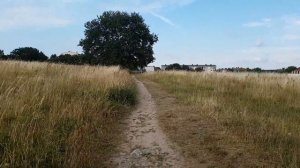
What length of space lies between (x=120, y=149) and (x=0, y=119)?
222 centimetres

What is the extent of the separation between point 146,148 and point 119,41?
49.1 m

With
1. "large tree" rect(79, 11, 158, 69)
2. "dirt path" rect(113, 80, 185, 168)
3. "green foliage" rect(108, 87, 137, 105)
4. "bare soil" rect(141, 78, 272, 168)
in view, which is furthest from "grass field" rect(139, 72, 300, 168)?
"large tree" rect(79, 11, 158, 69)

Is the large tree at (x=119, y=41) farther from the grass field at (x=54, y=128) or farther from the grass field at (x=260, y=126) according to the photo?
the grass field at (x=54, y=128)

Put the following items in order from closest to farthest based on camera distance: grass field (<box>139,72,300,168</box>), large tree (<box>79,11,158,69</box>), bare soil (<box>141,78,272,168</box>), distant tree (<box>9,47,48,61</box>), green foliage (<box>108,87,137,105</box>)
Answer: bare soil (<box>141,78,272,168</box>) < grass field (<box>139,72,300,168</box>) < green foliage (<box>108,87,137,105</box>) < distant tree (<box>9,47,48,61</box>) < large tree (<box>79,11,158,69</box>)

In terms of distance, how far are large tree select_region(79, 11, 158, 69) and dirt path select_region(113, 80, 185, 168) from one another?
45651 millimetres

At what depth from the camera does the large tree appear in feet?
182

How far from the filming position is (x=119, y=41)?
55312 millimetres

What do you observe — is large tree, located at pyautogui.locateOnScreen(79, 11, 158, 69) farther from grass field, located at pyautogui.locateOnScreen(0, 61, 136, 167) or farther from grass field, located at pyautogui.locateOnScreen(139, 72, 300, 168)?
grass field, located at pyautogui.locateOnScreen(0, 61, 136, 167)

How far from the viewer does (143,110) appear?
36.8 ft

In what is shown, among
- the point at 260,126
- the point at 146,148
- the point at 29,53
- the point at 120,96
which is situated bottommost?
the point at 146,148

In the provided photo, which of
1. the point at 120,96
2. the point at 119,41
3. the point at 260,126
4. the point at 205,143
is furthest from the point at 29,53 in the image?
the point at 205,143

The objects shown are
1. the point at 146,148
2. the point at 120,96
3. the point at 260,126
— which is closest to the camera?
the point at 146,148

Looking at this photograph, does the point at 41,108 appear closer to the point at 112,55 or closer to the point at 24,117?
the point at 24,117

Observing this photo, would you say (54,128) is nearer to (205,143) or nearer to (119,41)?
(205,143)
